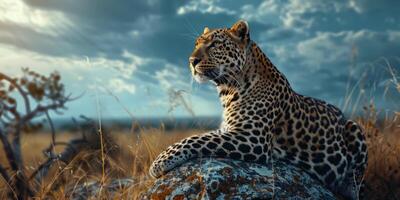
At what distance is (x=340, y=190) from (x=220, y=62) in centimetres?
260

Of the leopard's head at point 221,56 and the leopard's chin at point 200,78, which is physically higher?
the leopard's head at point 221,56

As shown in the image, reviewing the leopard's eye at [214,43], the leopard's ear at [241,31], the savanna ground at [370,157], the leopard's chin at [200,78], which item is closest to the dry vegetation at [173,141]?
the savanna ground at [370,157]

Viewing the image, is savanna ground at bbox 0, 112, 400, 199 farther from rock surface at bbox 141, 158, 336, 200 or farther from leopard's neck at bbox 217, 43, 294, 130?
rock surface at bbox 141, 158, 336, 200

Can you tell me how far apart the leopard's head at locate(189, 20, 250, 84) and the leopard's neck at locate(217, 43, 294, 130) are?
12 cm

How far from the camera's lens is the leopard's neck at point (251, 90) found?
707 centimetres

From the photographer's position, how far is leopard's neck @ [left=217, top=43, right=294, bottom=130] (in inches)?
278

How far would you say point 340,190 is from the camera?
779cm

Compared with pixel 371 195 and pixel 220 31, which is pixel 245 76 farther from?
pixel 371 195

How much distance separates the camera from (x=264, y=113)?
7.04m

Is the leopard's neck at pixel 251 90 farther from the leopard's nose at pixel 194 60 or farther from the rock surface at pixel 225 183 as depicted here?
the rock surface at pixel 225 183

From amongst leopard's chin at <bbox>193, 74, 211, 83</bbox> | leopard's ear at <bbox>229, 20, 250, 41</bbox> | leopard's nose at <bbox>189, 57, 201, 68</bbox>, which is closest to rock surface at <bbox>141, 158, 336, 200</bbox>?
leopard's chin at <bbox>193, 74, 211, 83</bbox>

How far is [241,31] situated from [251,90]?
824 mm

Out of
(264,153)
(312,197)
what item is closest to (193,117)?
(264,153)

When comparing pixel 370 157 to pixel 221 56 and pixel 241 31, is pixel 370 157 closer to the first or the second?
pixel 241 31
